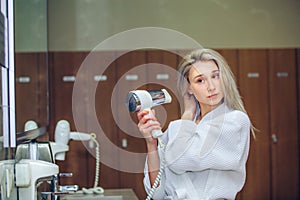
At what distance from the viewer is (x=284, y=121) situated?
5.59 metres

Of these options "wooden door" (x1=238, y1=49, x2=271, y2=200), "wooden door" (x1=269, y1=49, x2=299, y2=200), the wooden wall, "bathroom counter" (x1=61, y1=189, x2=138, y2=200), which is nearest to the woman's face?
"bathroom counter" (x1=61, y1=189, x2=138, y2=200)

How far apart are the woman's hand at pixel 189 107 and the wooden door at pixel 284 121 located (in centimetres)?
382

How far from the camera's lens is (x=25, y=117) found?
2.87 m

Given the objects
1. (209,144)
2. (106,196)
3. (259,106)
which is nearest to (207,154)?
(209,144)

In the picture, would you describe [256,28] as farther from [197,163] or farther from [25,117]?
[197,163]

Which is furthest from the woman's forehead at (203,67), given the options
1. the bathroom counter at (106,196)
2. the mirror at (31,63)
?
the bathroom counter at (106,196)

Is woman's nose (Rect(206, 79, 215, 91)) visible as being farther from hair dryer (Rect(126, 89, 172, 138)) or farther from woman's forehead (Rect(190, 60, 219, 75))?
hair dryer (Rect(126, 89, 172, 138))

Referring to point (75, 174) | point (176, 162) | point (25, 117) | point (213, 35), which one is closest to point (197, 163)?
point (176, 162)

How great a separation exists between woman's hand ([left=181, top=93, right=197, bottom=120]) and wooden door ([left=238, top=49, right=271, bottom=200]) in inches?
145

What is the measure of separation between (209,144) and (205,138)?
0.08ft

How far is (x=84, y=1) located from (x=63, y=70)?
2.82 ft

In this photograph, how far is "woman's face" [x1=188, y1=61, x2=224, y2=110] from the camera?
5.98 ft

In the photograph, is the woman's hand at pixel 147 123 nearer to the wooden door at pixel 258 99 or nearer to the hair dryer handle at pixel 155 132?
the hair dryer handle at pixel 155 132

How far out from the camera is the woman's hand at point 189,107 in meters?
1.89
